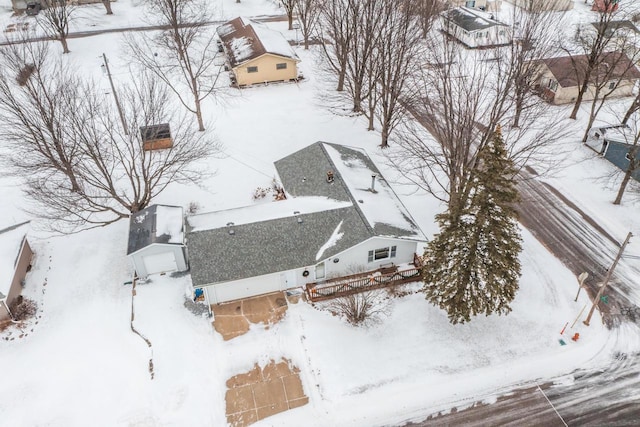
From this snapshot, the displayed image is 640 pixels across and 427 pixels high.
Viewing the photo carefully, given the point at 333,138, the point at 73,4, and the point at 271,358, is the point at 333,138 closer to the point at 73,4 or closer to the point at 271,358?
the point at 271,358

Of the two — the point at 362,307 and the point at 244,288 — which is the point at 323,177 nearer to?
the point at 244,288

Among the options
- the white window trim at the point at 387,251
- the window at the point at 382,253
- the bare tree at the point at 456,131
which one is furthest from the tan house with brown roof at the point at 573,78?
the window at the point at 382,253

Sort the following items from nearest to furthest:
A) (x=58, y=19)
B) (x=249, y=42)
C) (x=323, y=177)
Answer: (x=323, y=177)
(x=249, y=42)
(x=58, y=19)

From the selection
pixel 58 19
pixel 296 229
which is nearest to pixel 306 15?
pixel 58 19

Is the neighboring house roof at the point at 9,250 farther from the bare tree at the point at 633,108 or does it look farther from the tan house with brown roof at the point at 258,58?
the bare tree at the point at 633,108

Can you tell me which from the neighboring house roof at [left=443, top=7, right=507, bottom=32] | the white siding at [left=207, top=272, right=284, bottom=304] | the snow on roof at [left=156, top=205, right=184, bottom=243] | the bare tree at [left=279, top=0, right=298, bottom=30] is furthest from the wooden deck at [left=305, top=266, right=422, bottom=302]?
the bare tree at [left=279, top=0, right=298, bottom=30]

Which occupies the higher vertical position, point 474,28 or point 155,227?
point 474,28
